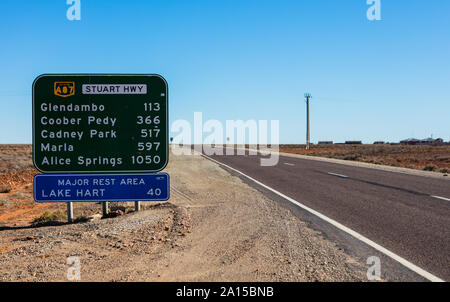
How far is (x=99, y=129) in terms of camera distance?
288 inches

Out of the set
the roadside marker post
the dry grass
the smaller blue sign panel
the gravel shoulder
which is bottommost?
the dry grass

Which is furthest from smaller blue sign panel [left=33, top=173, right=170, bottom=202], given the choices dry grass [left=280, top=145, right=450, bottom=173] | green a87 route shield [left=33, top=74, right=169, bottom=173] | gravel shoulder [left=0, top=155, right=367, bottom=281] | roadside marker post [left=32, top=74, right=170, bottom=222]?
dry grass [left=280, top=145, right=450, bottom=173]

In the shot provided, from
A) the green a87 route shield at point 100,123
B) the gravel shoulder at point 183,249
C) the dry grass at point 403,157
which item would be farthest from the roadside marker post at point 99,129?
the dry grass at point 403,157

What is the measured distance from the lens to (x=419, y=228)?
22.6ft

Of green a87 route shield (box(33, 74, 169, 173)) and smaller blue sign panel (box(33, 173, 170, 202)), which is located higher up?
green a87 route shield (box(33, 74, 169, 173))

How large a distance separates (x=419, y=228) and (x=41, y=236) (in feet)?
22.2

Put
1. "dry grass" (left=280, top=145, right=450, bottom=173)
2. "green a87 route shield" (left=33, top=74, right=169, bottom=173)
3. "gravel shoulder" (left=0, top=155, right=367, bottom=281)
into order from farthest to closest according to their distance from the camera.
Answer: "dry grass" (left=280, top=145, right=450, bottom=173) → "green a87 route shield" (left=33, top=74, right=169, bottom=173) → "gravel shoulder" (left=0, top=155, right=367, bottom=281)

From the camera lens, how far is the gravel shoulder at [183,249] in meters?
4.46

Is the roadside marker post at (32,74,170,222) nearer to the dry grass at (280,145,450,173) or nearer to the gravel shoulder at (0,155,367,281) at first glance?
the gravel shoulder at (0,155,367,281)

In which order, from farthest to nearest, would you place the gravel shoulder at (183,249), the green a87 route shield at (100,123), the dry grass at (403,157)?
the dry grass at (403,157) → the green a87 route shield at (100,123) → the gravel shoulder at (183,249)

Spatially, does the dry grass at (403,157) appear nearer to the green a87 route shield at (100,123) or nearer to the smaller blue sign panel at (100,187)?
the smaller blue sign panel at (100,187)

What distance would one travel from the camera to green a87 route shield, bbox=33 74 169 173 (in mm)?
7137

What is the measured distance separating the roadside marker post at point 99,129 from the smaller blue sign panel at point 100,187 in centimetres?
2
